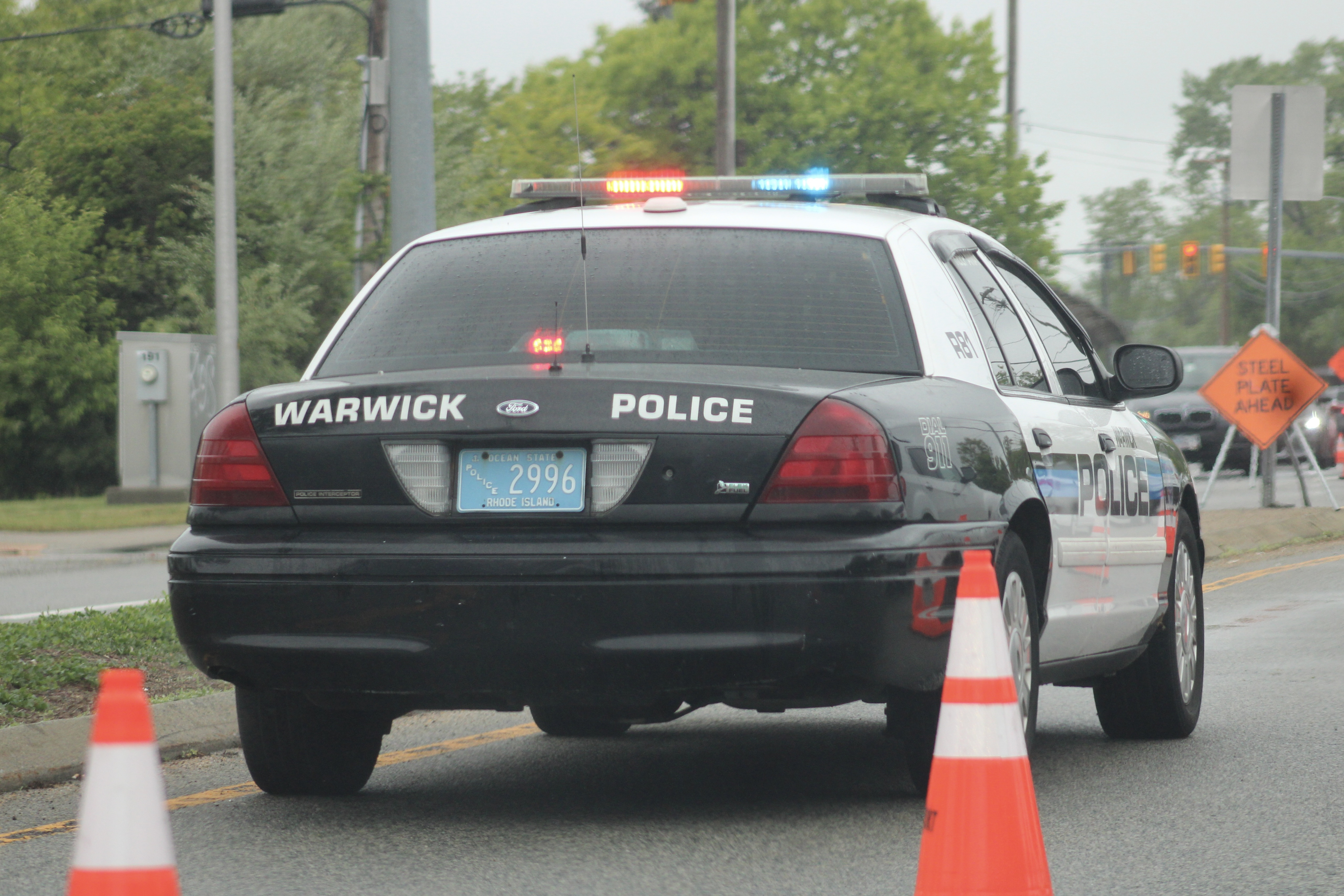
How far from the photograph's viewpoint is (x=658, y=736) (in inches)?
275

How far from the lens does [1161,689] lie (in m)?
6.71

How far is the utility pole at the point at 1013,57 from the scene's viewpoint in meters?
40.0

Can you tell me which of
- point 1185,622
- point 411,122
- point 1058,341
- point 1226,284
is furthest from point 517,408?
point 1226,284

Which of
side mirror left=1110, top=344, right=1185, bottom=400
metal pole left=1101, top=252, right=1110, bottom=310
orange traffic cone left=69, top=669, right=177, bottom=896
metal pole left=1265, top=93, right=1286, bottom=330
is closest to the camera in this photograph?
orange traffic cone left=69, top=669, right=177, bottom=896

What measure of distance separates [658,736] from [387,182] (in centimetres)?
1244

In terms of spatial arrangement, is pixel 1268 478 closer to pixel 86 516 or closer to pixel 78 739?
pixel 86 516

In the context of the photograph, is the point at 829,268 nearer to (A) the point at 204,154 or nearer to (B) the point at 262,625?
(B) the point at 262,625

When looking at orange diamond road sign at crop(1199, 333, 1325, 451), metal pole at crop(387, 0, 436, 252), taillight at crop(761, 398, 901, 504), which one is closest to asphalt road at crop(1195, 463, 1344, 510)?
orange diamond road sign at crop(1199, 333, 1325, 451)

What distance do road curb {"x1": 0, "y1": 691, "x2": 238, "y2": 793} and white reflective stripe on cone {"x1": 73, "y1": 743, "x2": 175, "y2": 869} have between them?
3339 mm

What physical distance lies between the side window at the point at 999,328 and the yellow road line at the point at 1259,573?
7.08 m

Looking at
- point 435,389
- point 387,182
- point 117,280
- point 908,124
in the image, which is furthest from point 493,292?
point 908,124

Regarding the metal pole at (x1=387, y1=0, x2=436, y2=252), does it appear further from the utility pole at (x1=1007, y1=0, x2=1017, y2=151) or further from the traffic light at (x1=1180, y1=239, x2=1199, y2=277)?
the traffic light at (x1=1180, y1=239, x2=1199, y2=277)

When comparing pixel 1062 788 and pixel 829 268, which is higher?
pixel 829 268

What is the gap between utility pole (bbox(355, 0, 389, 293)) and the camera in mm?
18688
